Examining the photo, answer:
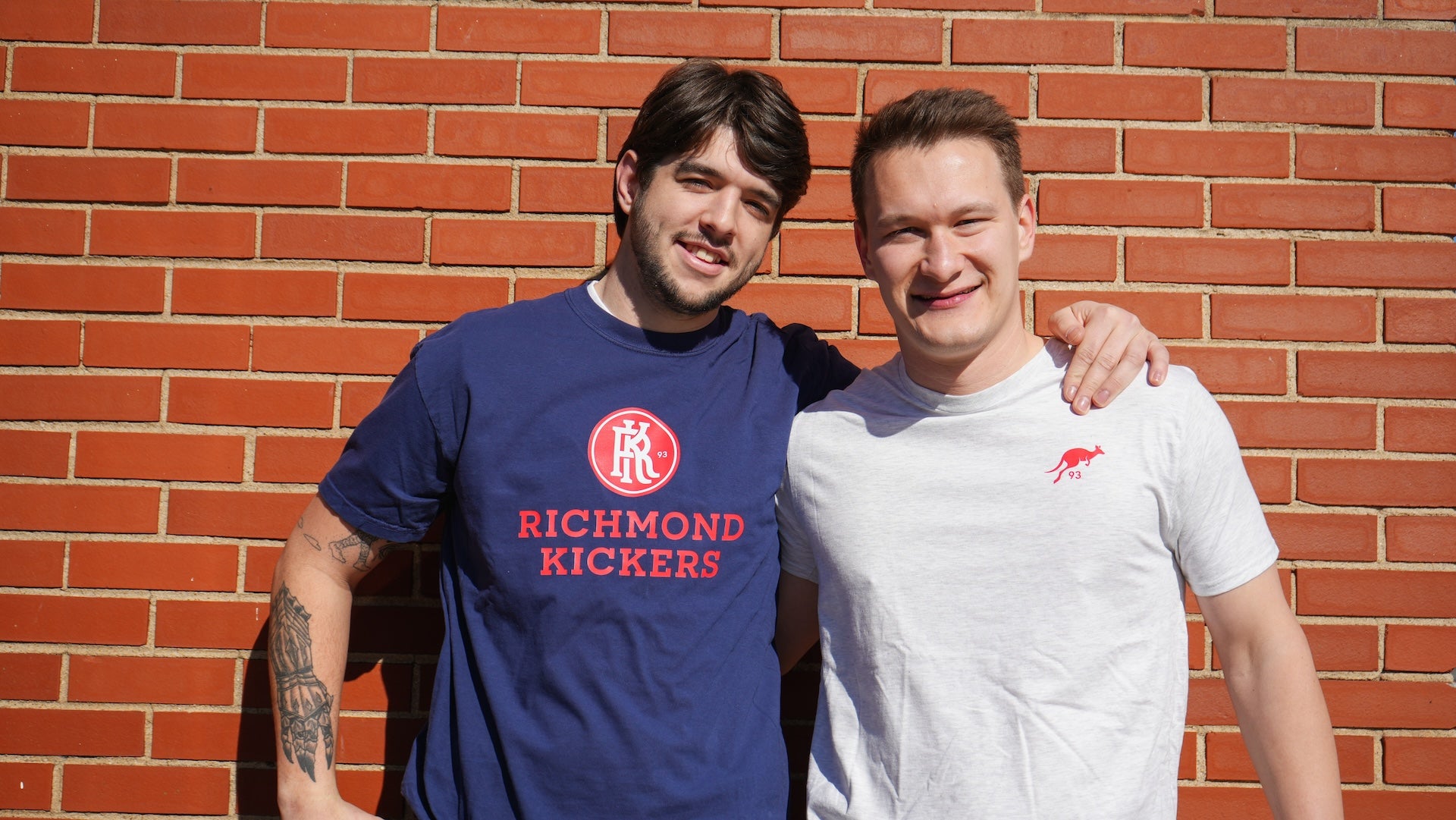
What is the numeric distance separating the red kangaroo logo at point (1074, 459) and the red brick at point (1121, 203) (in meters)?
0.79

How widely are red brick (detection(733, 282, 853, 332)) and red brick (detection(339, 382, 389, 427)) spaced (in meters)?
0.89

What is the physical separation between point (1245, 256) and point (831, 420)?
1.17 meters

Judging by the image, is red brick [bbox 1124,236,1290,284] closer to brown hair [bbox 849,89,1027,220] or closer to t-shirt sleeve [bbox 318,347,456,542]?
brown hair [bbox 849,89,1027,220]

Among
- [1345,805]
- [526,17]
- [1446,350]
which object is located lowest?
[1345,805]

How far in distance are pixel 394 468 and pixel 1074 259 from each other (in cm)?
162

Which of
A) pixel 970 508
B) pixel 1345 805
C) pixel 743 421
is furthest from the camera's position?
pixel 1345 805

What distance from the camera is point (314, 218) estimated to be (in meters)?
2.22

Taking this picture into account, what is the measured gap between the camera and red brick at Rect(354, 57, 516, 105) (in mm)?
2232

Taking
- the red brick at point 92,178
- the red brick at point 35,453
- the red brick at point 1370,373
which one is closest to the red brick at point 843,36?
the red brick at point 1370,373

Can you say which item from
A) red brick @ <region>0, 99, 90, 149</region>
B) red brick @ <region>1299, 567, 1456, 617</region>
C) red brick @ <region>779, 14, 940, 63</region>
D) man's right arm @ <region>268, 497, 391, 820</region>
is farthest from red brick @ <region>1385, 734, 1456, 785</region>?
red brick @ <region>0, 99, 90, 149</region>

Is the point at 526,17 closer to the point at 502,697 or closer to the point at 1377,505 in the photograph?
the point at 502,697

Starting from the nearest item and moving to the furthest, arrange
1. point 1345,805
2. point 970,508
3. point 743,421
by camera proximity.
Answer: point 970,508
point 743,421
point 1345,805

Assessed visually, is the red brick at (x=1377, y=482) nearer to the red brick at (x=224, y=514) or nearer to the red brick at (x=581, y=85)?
the red brick at (x=581, y=85)

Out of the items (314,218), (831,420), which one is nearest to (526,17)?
(314,218)
